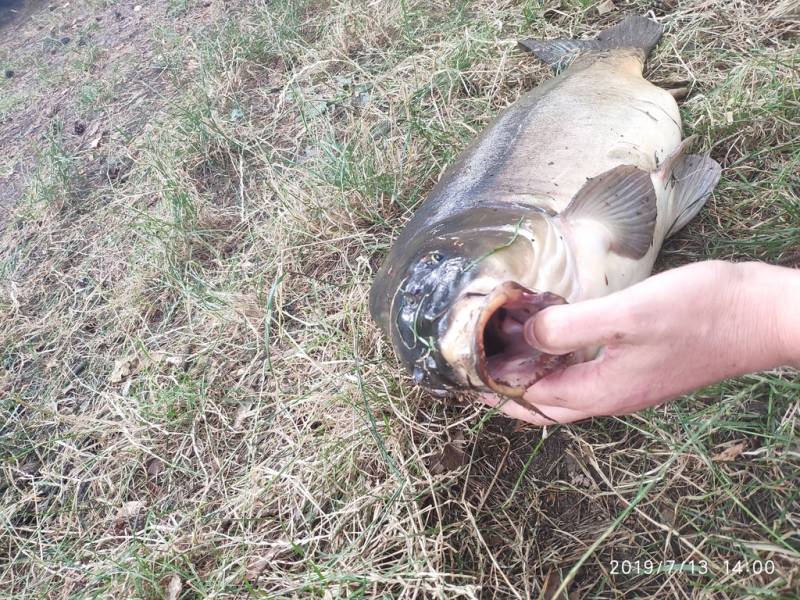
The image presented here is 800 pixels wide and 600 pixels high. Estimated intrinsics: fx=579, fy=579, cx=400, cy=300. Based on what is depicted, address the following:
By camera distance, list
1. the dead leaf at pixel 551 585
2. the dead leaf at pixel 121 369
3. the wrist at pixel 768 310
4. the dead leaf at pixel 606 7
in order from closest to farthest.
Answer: the wrist at pixel 768 310 < the dead leaf at pixel 551 585 < the dead leaf at pixel 121 369 < the dead leaf at pixel 606 7

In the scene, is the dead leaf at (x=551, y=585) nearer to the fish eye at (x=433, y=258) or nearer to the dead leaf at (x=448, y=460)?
the dead leaf at (x=448, y=460)

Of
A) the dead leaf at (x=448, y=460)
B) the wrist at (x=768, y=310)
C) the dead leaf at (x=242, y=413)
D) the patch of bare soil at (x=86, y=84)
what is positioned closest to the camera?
the wrist at (x=768, y=310)

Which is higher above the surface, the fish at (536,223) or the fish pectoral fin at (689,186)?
the fish at (536,223)


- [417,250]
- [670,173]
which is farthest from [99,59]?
[670,173]

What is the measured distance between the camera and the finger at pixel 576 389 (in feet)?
5.16

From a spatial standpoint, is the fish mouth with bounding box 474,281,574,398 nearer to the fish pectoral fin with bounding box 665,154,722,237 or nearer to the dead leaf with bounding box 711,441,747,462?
the dead leaf with bounding box 711,441,747,462

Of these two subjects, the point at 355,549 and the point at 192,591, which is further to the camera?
the point at 192,591

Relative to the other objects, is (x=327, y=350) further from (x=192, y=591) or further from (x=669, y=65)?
(x=669, y=65)

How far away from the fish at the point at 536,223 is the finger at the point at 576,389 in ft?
0.15

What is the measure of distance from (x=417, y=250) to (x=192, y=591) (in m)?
1.54

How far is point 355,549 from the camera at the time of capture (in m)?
2.01

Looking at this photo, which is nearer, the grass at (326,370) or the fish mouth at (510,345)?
the fish mouth at (510,345)

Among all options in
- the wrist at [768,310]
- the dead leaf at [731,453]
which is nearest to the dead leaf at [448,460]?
the dead leaf at [731,453]

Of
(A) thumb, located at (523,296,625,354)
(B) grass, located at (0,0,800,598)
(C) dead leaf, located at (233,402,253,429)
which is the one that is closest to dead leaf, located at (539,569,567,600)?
(B) grass, located at (0,0,800,598)
